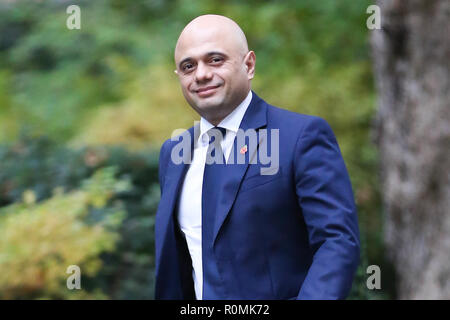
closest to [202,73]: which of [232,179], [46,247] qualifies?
[232,179]

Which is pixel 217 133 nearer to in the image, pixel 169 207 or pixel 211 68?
pixel 211 68

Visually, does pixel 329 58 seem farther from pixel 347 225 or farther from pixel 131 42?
pixel 347 225

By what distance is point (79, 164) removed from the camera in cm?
632

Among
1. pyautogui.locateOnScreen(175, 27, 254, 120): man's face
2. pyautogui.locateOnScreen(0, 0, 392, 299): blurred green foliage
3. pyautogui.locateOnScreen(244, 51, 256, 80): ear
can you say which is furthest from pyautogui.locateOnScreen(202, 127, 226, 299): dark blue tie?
pyautogui.locateOnScreen(0, 0, 392, 299): blurred green foliage

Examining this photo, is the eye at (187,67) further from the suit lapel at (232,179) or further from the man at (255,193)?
the suit lapel at (232,179)

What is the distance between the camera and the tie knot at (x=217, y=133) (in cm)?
261

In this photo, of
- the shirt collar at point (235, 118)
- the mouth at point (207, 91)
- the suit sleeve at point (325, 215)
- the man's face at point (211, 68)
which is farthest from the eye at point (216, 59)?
the suit sleeve at point (325, 215)

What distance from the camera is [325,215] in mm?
2318

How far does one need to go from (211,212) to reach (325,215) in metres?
0.50

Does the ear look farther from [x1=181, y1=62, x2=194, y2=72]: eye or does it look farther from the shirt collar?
[x1=181, y1=62, x2=194, y2=72]: eye

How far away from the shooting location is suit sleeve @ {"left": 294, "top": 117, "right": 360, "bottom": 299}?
226 cm
